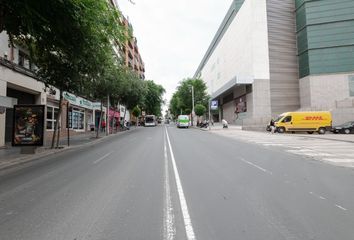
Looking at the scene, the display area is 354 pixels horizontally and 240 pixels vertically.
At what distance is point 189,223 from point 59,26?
23.4ft

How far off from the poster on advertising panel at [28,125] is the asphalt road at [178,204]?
5.49 metres

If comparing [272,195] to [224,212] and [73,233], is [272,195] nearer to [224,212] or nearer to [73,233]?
[224,212]

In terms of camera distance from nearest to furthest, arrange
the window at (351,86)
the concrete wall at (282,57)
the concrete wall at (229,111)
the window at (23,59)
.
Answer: the window at (23,59) < the window at (351,86) < the concrete wall at (282,57) < the concrete wall at (229,111)

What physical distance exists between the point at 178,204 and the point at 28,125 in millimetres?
11867

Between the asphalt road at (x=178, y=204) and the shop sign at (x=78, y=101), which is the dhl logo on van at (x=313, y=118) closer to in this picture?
the asphalt road at (x=178, y=204)

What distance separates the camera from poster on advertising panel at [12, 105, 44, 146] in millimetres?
14170

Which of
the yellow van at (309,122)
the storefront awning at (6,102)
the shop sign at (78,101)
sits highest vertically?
the shop sign at (78,101)

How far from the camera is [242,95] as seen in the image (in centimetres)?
5388

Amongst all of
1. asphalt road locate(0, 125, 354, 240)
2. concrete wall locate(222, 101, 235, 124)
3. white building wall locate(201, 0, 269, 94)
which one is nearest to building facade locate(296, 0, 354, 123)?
white building wall locate(201, 0, 269, 94)

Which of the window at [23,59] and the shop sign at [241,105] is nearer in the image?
the window at [23,59]

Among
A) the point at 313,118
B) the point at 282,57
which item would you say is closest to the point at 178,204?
the point at 313,118

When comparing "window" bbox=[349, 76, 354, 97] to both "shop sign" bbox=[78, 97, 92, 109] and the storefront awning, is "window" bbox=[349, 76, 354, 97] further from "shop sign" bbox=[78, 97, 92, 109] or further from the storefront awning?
the storefront awning

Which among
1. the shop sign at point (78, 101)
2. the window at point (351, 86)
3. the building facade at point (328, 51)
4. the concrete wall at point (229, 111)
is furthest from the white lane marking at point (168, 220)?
the concrete wall at point (229, 111)

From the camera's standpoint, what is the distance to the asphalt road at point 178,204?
4090 millimetres
